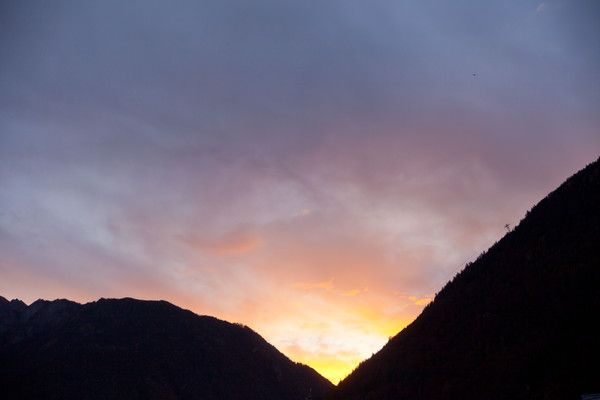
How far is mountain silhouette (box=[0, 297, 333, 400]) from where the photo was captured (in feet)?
300

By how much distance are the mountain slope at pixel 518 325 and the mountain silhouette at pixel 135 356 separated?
193ft

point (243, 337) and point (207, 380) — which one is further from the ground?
point (243, 337)

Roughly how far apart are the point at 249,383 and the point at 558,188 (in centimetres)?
Result: 9306

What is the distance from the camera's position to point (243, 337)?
444ft

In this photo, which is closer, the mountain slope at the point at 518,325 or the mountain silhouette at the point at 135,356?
the mountain slope at the point at 518,325

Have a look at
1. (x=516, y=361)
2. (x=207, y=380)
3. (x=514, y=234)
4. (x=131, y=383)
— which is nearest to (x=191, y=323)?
(x=207, y=380)

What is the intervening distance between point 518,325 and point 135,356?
9861cm

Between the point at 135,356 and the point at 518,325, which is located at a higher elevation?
the point at 518,325

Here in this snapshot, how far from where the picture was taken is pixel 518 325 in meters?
37.2

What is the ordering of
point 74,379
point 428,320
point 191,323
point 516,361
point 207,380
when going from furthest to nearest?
point 191,323 < point 207,380 < point 74,379 < point 428,320 < point 516,361

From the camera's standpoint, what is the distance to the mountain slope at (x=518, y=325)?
3053 centimetres

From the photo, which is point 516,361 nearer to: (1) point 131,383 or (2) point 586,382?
(2) point 586,382

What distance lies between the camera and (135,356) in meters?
104

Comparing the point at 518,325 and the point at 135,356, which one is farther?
the point at 135,356
